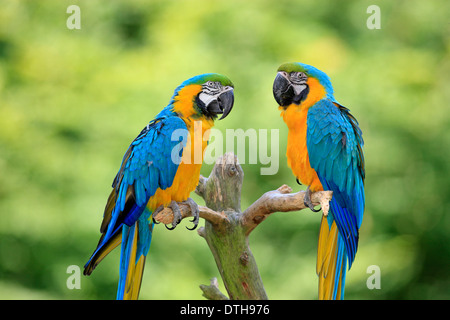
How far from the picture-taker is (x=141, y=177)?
257cm

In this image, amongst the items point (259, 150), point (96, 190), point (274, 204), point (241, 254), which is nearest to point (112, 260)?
point (96, 190)

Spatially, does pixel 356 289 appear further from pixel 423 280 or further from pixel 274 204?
pixel 274 204

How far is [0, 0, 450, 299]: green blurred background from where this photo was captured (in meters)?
5.06

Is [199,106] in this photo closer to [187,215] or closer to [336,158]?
[187,215]

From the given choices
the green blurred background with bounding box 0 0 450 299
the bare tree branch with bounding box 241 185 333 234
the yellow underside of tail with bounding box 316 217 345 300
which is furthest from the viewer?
the green blurred background with bounding box 0 0 450 299

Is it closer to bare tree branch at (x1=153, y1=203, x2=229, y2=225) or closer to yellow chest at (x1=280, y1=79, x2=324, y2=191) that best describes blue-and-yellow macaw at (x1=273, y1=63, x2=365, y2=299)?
yellow chest at (x1=280, y1=79, x2=324, y2=191)

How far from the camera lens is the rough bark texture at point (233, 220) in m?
2.81

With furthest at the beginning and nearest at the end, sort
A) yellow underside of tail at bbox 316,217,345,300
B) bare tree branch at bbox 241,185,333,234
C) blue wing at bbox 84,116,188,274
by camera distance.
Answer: yellow underside of tail at bbox 316,217,345,300, bare tree branch at bbox 241,185,333,234, blue wing at bbox 84,116,188,274

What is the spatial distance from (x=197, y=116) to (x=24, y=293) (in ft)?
11.0

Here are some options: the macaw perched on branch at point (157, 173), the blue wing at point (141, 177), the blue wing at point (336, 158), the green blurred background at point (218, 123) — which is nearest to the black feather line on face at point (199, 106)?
the macaw perched on branch at point (157, 173)

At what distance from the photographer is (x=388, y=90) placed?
5.34m

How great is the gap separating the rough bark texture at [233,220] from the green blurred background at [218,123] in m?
1.84

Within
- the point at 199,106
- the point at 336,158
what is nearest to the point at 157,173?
the point at 199,106

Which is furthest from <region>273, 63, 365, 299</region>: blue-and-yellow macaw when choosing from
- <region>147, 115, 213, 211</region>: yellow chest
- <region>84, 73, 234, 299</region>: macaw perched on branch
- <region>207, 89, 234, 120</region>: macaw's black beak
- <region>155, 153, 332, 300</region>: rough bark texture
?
<region>147, 115, 213, 211</region>: yellow chest
